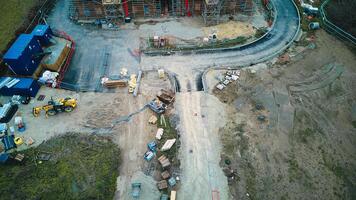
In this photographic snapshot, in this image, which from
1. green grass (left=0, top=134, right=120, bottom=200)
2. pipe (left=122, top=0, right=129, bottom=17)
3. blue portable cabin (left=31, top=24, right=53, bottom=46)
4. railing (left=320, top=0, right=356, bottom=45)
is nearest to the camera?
green grass (left=0, top=134, right=120, bottom=200)

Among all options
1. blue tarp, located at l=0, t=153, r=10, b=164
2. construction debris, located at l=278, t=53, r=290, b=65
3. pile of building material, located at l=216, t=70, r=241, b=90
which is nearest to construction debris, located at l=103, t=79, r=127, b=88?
pile of building material, located at l=216, t=70, r=241, b=90

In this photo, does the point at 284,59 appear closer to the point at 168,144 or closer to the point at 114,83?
the point at 168,144

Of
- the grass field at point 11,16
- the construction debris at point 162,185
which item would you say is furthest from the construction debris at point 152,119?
the grass field at point 11,16

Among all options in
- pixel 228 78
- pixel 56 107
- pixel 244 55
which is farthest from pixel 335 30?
pixel 56 107

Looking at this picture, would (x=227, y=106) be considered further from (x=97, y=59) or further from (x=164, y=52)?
(x=97, y=59)

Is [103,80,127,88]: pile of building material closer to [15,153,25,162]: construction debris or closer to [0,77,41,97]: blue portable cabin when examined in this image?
[0,77,41,97]: blue portable cabin

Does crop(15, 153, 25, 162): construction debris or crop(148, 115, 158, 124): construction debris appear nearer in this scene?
crop(15, 153, 25, 162): construction debris

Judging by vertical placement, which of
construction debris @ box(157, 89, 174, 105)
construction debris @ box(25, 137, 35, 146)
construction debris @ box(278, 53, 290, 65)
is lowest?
construction debris @ box(25, 137, 35, 146)
